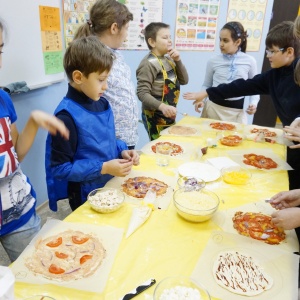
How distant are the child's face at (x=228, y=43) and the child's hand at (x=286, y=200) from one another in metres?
1.93

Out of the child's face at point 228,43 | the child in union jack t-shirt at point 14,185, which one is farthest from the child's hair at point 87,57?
the child's face at point 228,43

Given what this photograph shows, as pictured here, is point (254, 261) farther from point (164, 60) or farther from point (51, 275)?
point (164, 60)

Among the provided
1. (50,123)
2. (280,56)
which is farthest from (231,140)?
(50,123)

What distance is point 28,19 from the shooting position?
2.16 m

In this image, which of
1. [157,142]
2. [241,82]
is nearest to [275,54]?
[241,82]

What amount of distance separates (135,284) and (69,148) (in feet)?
2.31

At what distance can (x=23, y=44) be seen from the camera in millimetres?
2162

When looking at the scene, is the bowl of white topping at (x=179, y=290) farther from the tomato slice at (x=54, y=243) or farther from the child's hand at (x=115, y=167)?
the child's hand at (x=115, y=167)

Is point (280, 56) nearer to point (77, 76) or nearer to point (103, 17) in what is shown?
point (103, 17)

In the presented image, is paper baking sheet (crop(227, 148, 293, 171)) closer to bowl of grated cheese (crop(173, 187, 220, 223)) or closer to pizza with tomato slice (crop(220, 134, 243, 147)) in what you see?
pizza with tomato slice (crop(220, 134, 243, 147))

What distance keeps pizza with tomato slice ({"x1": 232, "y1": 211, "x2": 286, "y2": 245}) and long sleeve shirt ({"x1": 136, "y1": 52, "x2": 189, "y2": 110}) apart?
139 centimetres

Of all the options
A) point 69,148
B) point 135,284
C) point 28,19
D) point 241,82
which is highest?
point 28,19

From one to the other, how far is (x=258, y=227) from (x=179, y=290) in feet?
1.52

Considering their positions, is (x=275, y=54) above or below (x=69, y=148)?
above
